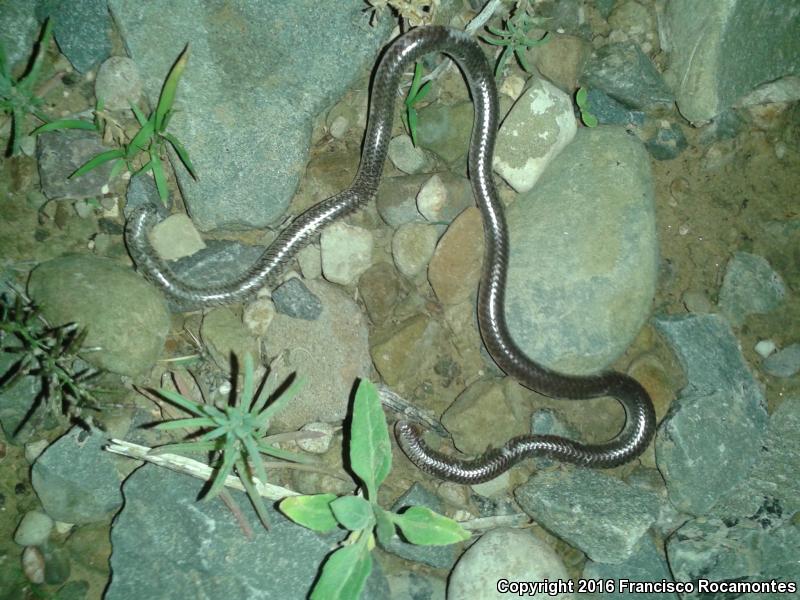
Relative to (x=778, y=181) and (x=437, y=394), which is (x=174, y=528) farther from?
(x=778, y=181)

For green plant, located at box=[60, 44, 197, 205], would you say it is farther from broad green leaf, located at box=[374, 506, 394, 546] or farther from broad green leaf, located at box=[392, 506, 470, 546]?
broad green leaf, located at box=[392, 506, 470, 546]

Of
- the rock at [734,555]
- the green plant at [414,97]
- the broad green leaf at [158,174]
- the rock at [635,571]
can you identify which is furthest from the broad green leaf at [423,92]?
the rock at [734,555]

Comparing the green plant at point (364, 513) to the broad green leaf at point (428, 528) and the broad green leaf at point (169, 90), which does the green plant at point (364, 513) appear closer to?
the broad green leaf at point (428, 528)

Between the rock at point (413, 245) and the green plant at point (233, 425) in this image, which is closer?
the green plant at point (233, 425)

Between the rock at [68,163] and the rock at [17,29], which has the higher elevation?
the rock at [17,29]

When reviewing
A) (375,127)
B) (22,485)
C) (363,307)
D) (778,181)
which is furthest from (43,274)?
(778,181)

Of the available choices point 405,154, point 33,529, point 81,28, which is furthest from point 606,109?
point 33,529

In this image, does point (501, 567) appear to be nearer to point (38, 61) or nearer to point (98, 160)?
point (98, 160)
